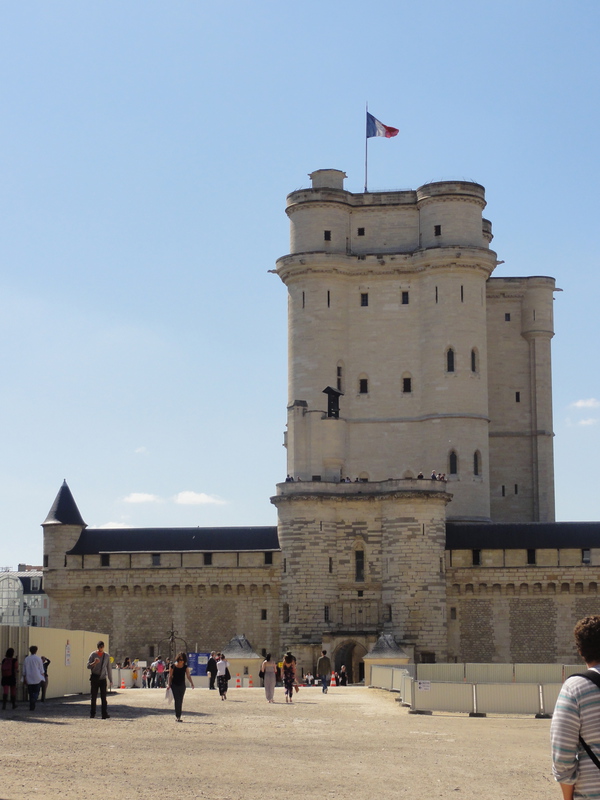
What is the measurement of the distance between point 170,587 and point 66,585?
5.62m

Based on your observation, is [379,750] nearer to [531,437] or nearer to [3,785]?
[3,785]

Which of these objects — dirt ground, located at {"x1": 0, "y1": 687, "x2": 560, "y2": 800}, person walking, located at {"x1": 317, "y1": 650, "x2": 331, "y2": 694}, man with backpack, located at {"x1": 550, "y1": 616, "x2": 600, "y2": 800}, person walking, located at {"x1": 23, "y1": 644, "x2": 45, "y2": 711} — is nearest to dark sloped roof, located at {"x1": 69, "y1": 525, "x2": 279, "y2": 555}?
person walking, located at {"x1": 317, "y1": 650, "x2": 331, "y2": 694}

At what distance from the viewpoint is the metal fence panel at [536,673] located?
133 ft

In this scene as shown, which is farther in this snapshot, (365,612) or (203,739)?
(365,612)

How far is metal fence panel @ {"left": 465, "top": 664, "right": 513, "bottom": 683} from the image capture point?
40000mm

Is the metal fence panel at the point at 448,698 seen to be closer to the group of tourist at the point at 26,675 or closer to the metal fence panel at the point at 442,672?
the metal fence panel at the point at 442,672

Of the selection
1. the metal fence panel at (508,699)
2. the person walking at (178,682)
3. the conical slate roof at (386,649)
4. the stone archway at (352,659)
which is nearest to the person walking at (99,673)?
the person walking at (178,682)

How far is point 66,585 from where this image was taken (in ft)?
213

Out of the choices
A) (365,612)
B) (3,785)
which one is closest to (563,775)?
(3,785)

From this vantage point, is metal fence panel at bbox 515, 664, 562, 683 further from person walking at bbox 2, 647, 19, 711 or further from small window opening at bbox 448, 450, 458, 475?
small window opening at bbox 448, 450, 458, 475

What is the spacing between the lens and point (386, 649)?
5597 centimetres

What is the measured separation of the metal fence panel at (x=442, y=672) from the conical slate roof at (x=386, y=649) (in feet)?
49.1

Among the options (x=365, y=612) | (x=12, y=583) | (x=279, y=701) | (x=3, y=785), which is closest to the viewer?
(x=3, y=785)

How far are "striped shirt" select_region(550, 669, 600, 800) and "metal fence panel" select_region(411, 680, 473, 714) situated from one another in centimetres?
2568
